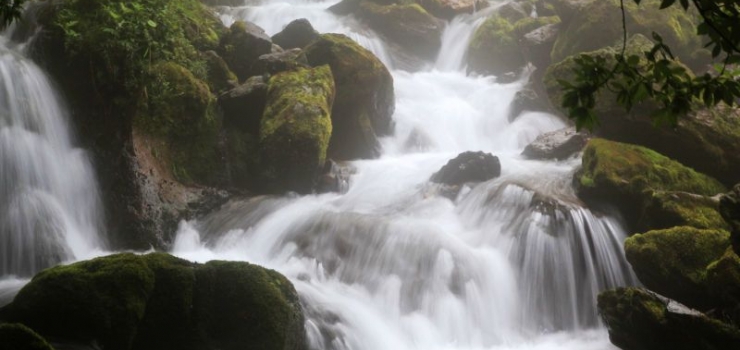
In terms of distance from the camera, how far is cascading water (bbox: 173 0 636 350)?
24.2 ft

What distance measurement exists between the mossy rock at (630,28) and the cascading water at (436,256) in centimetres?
513

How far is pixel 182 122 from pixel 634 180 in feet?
26.9

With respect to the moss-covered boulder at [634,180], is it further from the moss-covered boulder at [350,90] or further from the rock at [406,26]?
the rock at [406,26]

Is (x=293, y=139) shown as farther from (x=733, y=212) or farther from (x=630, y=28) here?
(x=630, y=28)

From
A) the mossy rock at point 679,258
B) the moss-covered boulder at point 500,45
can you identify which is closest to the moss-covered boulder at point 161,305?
the mossy rock at point 679,258

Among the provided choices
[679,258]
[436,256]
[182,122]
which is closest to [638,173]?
[679,258]

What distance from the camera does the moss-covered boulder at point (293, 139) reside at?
10.6 meters

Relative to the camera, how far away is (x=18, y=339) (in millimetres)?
3438

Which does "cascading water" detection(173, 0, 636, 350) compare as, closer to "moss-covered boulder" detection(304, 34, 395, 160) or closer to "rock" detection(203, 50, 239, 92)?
"moss-covered boulder" detection(304, 34, 395, 160)

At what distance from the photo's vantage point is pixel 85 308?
4664 millimetres

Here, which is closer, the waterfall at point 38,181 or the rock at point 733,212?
the rock at point 733,212

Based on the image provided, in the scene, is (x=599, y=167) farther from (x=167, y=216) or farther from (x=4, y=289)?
(x=4, y=289)

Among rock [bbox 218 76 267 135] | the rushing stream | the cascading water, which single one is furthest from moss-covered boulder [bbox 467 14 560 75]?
rock [bbox 218 76 267 135]

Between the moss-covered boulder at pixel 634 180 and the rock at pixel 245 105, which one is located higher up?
the rock at pixel 245 105
